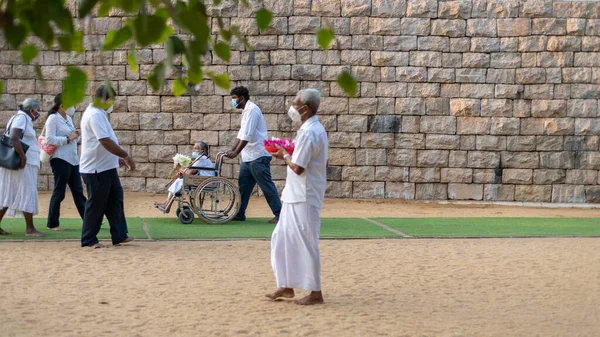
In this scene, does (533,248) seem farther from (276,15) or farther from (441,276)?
(276,15)

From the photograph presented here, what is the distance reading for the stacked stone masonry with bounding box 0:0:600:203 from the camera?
15969 mm

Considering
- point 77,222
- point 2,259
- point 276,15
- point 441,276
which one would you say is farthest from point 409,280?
point 276,15

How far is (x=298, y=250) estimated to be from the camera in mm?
6562

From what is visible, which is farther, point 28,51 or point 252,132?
point 252,132

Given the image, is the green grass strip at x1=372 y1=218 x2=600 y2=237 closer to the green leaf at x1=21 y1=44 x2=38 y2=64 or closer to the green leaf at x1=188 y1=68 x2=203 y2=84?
the green leaf at x1=188 y1=68 x2=203 y2=84

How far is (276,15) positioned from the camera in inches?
631

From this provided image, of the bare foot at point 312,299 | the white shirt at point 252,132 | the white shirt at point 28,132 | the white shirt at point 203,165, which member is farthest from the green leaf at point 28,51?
the white shirt at point 203,165

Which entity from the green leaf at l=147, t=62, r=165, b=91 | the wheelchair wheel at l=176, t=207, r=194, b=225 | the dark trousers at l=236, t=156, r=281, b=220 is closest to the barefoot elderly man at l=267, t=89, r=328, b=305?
the green leaf at l=147, t=62, r=165, b=91

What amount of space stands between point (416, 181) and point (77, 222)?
645cm

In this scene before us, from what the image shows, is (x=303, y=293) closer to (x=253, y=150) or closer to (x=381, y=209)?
(x=253, y=150)

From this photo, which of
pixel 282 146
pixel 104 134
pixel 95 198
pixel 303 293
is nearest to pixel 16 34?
pixel 282 146

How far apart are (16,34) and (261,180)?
914 cm

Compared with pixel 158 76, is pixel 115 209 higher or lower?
lower

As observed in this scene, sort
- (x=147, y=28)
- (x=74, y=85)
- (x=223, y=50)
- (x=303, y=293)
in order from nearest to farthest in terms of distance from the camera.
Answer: (x=147, y=28)
(x=74, y=85)
(x=223, y=50)
(x=303, y=293)
